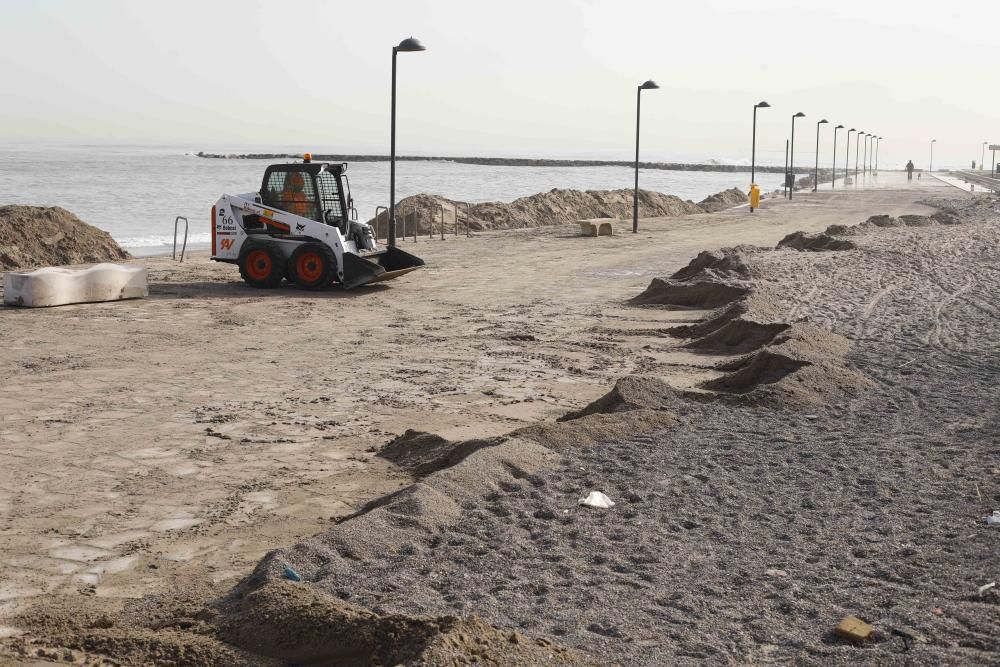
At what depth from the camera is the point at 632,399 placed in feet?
35.3

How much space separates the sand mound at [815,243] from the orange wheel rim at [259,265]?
45.4 ft

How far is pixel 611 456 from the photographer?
898cm

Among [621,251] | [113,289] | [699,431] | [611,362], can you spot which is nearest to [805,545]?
[699,431]

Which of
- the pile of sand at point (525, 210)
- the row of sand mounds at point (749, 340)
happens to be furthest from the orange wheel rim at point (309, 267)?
the pile of sand at point (525, 210)

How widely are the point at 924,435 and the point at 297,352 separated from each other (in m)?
8.09

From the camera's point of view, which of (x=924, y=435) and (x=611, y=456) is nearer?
(x=611, y=456)

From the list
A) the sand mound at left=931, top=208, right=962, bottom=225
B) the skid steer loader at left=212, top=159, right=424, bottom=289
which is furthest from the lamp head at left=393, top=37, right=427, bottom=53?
the sand mound at left=931, top=208, right=962, bottom=225

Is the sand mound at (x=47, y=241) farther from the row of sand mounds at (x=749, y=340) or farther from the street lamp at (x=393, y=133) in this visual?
the row of sand mounds at (x=749, y=340)

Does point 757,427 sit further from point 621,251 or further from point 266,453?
point 621,251

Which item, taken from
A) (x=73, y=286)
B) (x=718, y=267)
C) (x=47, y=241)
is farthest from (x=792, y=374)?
(x=47, y=241)

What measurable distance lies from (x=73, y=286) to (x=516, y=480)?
13175mm

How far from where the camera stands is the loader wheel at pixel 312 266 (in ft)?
67.2

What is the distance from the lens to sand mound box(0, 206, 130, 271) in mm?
24795

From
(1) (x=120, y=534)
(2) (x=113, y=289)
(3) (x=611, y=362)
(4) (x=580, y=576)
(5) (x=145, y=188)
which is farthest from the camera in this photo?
(5) (x=145, y=188)
